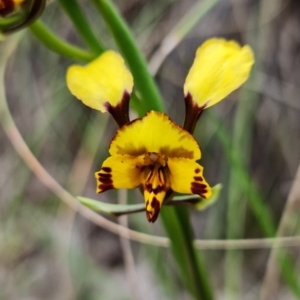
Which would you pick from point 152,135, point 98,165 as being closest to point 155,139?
point 152,135

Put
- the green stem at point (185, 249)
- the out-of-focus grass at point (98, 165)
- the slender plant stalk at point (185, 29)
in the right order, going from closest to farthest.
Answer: the green stem at point (185, 249)
the slender plant stalk at point (185, 29)
the out-of-focus grass at point (98, 165)

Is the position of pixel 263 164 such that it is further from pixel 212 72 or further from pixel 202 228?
pixel 212 72

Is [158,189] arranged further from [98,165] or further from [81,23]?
[98,165]

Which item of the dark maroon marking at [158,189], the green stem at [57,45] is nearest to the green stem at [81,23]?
the green stem at [57,45]

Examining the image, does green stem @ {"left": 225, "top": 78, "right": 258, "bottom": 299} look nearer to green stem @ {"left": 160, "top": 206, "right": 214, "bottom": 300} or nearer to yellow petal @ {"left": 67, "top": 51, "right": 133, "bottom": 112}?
green stem @ {"left": 160, "top": 206, "right": 214, "bottom": 300}

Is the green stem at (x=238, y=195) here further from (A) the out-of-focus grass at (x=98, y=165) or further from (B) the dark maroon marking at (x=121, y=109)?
(B) the dark maroon marking at (x=121, y=109)

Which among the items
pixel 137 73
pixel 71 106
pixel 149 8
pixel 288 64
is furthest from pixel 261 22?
pixel 137 73

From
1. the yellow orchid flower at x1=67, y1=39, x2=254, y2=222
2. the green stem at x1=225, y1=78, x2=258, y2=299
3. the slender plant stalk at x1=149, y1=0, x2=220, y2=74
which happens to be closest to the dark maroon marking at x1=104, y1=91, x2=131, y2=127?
the yellow orchid flower at x1=67, y1=39, x2=254, y2=222
